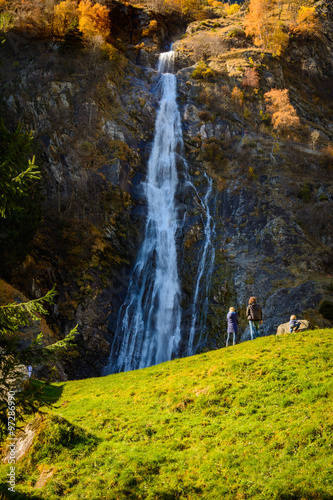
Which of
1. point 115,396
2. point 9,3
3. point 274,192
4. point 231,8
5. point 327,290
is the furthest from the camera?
point 231,8

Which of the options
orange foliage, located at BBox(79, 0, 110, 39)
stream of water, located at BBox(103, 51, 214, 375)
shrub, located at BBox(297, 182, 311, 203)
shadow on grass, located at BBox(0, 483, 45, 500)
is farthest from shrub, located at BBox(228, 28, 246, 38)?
shadow on grass, located at BBox(0, 483, 45, 500)

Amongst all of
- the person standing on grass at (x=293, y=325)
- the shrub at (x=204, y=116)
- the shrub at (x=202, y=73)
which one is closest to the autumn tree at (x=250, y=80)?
the shrub at (x=202, y=73)

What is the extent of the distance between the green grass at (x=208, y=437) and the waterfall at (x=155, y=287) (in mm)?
12448

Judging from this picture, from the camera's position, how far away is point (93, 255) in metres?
27.9

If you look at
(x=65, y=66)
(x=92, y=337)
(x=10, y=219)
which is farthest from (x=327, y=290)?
(x=65, y=66)

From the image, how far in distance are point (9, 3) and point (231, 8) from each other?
43.3 metres

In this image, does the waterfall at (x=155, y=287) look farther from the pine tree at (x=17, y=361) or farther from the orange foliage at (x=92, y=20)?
the pine tree at (x=17, y=361)

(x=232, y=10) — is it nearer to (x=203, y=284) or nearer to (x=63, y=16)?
(x=63, y=16)

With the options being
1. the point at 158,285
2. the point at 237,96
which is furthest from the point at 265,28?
the point at 158,285

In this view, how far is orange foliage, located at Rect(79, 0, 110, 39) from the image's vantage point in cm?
4012

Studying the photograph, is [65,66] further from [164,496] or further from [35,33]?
[164,496]

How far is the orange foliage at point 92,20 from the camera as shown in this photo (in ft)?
132

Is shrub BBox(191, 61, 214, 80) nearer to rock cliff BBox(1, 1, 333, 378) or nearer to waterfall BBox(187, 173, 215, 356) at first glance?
rock cliff BBox(1, 1, 333, 378)

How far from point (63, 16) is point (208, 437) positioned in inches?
1759
